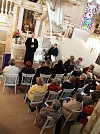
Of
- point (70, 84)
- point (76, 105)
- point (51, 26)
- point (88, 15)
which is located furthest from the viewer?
point (88, 15)

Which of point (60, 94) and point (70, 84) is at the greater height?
point (70, 84)

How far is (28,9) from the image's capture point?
6266 mm

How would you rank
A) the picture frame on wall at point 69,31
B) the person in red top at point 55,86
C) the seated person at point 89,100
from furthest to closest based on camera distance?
the picture frame on wall at point 69,31 → the person in red top at point 55,86 → the seated person at point 89,100

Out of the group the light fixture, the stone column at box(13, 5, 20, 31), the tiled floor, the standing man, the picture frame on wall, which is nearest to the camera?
the tiled floor

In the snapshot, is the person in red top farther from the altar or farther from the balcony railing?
the balcony railing

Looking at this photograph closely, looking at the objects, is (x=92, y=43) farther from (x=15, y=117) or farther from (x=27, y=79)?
(x=15, y=117)

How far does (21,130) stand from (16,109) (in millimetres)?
696

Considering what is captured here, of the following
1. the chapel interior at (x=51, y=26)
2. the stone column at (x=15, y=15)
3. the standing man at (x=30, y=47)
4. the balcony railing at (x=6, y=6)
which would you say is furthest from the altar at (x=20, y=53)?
the balcony railing at (x=6, y=6)

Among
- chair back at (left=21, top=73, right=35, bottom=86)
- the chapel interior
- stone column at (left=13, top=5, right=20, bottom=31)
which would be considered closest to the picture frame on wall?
the chapel interior

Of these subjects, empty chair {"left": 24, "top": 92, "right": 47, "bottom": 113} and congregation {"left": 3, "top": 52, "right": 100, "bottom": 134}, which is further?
empty chair {"left": 24, "top": 92, "right": 47, "bottom": 113}

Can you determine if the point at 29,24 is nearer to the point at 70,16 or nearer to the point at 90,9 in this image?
the point at 70,16

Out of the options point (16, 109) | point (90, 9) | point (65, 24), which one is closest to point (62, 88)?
point (16, 109)

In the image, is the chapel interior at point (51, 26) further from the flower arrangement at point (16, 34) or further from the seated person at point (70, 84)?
the seated person at point (70, 84)

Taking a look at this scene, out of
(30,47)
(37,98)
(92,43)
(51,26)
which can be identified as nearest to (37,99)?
(37,98)
